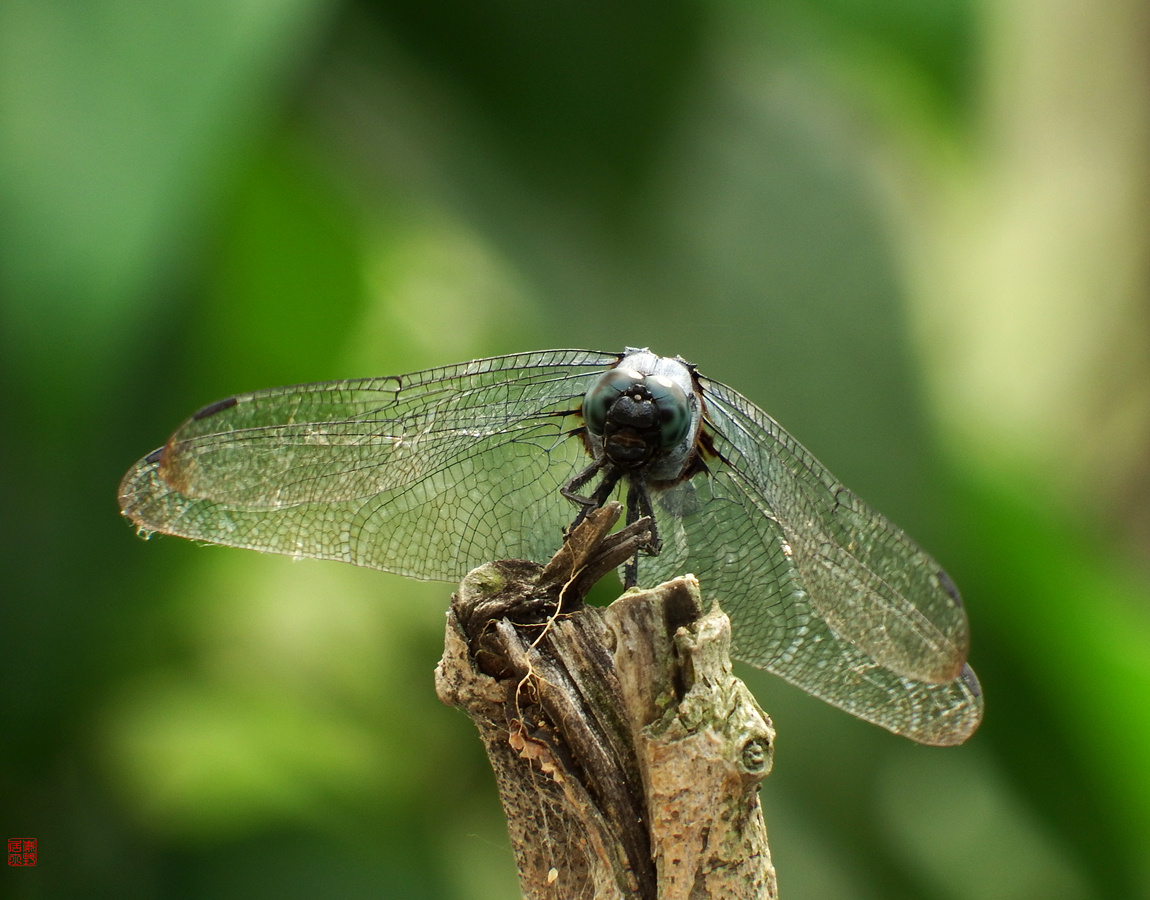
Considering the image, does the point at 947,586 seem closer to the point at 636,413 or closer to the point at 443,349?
the point at 636,413

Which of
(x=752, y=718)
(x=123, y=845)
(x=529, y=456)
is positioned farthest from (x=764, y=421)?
(x=123, y=845)

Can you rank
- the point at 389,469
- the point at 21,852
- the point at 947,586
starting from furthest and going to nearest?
the point at 21,852 → the point at 389,469 → the point at 947,586

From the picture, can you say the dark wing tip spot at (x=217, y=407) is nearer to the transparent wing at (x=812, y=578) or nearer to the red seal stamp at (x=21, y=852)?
the transparent wing at (x=812, y=578)

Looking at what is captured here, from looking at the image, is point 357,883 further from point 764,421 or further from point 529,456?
point 764,421

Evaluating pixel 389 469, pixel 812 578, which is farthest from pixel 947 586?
pixel 389 469

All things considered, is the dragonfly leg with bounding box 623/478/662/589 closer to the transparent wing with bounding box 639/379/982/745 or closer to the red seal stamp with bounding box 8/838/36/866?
the transparent wing with bounding box 639/379/982/745

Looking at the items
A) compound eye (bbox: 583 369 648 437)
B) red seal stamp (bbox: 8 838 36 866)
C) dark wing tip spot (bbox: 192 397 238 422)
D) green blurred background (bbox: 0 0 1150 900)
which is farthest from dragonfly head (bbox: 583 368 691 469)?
red seal stamp (bbox: 8 838 36 866)

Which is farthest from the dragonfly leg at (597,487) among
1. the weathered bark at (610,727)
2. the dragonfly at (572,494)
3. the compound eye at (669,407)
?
the weathered bark at (610,727)

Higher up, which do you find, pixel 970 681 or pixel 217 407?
pixel 217 407
